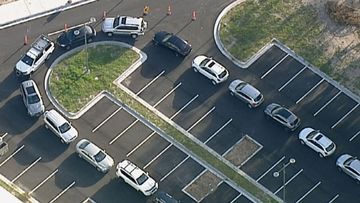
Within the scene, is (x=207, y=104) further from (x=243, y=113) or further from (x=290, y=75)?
(x=290, y=75)

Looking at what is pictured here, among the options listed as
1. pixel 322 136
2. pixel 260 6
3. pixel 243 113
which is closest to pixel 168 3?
pixel 260 6

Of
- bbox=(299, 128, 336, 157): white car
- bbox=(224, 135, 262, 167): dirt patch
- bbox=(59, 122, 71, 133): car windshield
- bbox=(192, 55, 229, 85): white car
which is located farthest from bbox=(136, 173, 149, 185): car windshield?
bbox=(299, 128, 336, 157): white car

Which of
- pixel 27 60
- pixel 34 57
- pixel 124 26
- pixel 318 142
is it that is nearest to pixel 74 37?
pixel 34 57

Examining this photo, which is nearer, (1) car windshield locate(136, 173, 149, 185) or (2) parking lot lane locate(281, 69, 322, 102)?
(1) car windshield locate(136, 173, 149, 185)

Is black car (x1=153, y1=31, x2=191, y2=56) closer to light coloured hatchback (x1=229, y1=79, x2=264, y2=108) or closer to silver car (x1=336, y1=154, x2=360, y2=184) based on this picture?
light coloured hatchback (x1=229, y1=79, x2=264, y2=108)

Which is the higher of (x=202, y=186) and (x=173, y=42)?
(x=173, y=42)

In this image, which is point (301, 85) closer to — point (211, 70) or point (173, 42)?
point (211, 70)
